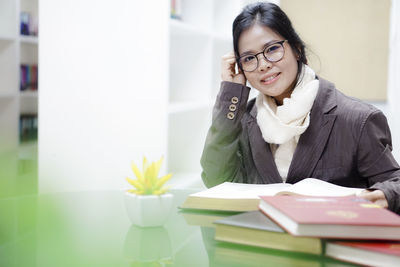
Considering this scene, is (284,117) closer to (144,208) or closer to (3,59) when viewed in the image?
(144,208)

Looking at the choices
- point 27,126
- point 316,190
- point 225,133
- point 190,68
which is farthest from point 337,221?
point 27,126

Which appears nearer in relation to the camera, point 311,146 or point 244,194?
point 244,194

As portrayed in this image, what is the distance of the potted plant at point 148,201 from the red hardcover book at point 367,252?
1.05 ft

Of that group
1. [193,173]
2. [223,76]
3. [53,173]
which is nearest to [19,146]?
[193,173]

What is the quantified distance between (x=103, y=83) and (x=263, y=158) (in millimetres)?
965

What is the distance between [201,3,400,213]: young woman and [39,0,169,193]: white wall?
62 centimetres

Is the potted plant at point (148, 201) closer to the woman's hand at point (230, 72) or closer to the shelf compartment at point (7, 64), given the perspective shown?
the woman's hand at point (230, 72)

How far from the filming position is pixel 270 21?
1.42 meters

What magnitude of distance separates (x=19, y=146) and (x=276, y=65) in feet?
8.86

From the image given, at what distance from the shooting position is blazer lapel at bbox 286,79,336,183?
1.32m

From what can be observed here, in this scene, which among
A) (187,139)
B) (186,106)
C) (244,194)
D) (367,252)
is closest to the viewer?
(367,252)

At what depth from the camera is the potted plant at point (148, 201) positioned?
0.86 metres

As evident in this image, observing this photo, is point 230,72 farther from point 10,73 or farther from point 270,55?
point 10,73

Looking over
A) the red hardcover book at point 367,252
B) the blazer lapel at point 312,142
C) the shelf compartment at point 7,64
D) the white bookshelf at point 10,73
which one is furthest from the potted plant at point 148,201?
the shelf compartment at point 7,64
